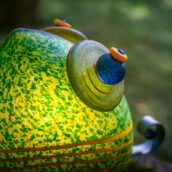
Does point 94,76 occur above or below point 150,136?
above

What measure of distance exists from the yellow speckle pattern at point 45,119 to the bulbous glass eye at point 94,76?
0.05 metres

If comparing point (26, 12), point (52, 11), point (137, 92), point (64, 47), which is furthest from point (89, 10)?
point (64, 47)

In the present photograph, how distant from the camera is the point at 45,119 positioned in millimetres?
2266

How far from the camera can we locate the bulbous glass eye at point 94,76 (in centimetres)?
228

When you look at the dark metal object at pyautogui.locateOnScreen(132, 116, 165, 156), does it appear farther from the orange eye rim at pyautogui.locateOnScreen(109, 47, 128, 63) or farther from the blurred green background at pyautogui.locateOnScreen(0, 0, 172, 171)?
the blurred green background at pyautogui.locateOnScreen(0, 0, 172, 171)

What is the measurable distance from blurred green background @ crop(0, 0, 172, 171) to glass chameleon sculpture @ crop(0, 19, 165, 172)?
147 centimetres

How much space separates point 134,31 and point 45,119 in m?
4.80

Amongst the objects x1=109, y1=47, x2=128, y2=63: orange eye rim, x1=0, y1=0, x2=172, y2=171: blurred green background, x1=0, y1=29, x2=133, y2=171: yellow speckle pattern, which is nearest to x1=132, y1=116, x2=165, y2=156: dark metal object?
x1=0, y1=29, x2=133, y2=171: yellow speckle pattern

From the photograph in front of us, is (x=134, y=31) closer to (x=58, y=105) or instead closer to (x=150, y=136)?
(x=150, y=136)

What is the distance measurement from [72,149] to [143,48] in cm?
414

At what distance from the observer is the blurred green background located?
15.7 ft

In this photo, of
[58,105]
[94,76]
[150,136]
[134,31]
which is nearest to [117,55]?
[94,76]

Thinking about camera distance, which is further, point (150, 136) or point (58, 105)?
point (150, 136)

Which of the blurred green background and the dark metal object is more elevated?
the dark metal object
